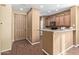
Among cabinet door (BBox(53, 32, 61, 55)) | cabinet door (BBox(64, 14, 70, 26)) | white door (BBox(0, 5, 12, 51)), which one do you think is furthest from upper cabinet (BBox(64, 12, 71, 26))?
white door (BBox(0, 5, 12, 51))

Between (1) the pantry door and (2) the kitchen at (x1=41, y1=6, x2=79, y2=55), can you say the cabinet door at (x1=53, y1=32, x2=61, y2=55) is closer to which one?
(2) the kitchen at (x1=41, y1=6, x2=79, y2=55)

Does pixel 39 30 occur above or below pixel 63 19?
below

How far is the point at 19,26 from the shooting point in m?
5.73

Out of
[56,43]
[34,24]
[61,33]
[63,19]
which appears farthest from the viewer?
[63,19]

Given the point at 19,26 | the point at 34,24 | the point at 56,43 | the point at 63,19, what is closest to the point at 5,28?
the point at 34,24

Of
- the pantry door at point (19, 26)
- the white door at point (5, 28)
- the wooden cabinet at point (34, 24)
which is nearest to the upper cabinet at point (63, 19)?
the wooden cabinet at point (34, 24)

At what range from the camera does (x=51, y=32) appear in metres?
2.62

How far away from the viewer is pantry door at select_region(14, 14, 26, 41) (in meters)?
5.51

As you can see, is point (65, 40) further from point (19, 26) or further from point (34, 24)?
point (19, 26)

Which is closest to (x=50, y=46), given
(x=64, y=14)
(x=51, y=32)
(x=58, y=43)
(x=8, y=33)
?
(x=58, y=43)

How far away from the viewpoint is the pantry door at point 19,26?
18.1 feet
